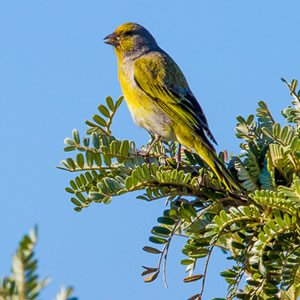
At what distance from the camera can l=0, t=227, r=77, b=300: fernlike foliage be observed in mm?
522

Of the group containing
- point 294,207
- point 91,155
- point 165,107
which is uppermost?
point 165,107

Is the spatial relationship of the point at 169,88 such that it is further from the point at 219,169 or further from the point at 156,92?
the point at 219,169

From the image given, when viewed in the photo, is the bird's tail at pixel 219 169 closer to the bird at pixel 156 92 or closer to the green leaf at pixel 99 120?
the bird at pixel 156 92

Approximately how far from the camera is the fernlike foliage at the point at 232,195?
2.22 meters

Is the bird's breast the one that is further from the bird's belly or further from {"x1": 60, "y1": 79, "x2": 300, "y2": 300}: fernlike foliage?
{"x1": 60, "y1": 79, "x2": 300, "y2": 300}: fernlike foliage

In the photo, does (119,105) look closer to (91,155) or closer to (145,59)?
(91,155)

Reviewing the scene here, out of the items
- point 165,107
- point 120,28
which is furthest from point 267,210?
point 120,28

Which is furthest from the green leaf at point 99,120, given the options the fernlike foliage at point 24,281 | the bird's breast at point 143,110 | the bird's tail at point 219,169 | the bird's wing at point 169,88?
the fernlike foliage at point 24,281

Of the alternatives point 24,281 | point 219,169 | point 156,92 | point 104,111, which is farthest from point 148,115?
point 24,281

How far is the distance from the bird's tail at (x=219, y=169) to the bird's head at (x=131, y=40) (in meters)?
2.37

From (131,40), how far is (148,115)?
1.35 meters

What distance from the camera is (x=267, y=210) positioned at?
2.34 meters

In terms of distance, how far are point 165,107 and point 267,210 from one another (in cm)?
238

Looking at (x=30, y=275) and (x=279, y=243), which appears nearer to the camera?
(x=30, y=275)
